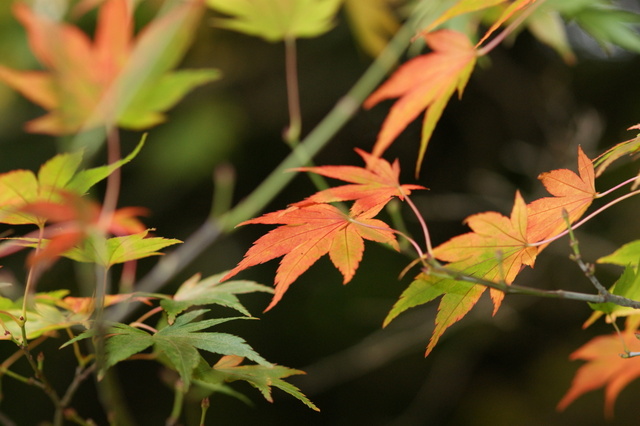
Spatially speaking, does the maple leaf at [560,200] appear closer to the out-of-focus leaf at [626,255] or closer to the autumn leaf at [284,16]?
the out-of-focus leaf at [626,255]

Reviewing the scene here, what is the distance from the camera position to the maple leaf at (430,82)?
52 centimetres

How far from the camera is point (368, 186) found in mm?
417

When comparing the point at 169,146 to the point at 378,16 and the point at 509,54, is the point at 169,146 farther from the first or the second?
the point at 509,54

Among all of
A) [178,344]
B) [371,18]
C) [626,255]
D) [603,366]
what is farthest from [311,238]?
[371,18]

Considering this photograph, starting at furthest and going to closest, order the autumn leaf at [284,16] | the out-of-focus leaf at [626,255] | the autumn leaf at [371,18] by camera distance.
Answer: the autumn leaf at [371,18] → the autumn leaf at [284,16] → the out-of-focus leaf at [626,255]

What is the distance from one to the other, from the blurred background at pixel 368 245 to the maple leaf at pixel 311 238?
3.67 feet

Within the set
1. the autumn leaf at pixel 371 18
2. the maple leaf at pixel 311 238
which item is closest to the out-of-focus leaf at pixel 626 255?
the maple leaf at pixel 311 238

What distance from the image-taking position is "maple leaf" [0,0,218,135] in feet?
2.10

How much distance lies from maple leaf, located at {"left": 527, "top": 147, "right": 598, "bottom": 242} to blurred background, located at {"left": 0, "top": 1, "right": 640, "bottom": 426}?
1.12m

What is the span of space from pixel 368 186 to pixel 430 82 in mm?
181

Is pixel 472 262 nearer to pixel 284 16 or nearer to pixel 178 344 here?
pixel 178 344

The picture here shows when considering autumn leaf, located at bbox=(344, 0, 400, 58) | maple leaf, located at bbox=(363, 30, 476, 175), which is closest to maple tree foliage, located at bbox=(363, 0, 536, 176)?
maple leaf, located at bbox=(363, 30, 476, 175)

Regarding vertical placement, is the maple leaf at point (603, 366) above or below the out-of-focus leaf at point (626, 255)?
below

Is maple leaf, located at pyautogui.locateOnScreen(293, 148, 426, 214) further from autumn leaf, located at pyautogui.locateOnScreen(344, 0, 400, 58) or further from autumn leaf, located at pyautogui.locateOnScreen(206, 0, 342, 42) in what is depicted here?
autumn leaf, located at pyautogui.locateOnScreen(344, 0, 400, 58)
